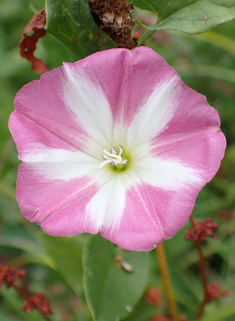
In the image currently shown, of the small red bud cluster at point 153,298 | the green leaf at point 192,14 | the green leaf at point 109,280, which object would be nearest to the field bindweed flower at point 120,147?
the green leaf at point 192,14

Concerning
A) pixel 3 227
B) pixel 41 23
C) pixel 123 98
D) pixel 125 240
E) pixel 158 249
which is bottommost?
pixel 3 227

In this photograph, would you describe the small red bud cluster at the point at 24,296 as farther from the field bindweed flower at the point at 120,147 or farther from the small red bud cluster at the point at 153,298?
the small red bud cluster at the point at 153,298

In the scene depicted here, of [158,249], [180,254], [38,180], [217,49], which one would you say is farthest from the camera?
[217,49]

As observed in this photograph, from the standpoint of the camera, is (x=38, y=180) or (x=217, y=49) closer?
(x=38, y=180)

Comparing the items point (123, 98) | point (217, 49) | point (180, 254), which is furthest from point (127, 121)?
point (217, 49)

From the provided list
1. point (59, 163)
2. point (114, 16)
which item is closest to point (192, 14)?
point (114, 16)

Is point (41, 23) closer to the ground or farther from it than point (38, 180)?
farther from it

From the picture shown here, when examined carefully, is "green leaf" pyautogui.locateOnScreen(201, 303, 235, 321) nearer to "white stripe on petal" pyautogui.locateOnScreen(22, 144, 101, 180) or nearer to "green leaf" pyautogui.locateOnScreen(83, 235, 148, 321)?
"green leaf" pyautogui.locateOnScreen(83, 235, 148, 321)

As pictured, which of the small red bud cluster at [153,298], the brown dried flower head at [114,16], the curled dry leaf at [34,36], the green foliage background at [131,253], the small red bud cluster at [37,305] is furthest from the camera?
the small red bud cluster at [153,298]

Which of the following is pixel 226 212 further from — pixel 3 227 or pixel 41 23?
pixel 41 23
